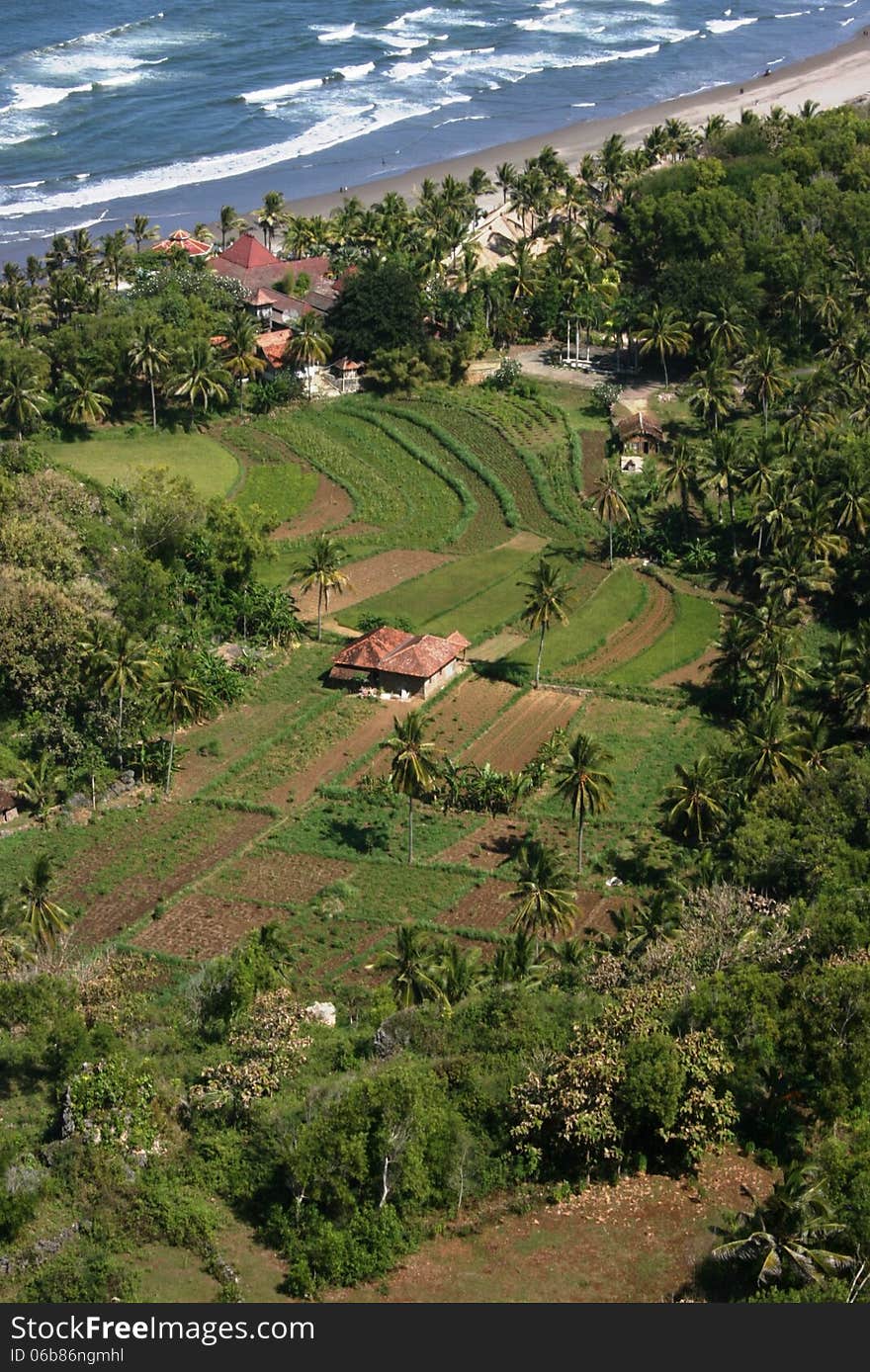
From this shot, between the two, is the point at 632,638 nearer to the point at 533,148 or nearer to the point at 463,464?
the point at 463,464

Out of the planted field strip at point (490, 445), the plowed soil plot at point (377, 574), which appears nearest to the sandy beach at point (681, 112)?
the planted field strip at point (490, 445)

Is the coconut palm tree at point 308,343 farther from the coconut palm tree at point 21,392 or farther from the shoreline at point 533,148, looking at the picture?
the shoreline at point 533,148

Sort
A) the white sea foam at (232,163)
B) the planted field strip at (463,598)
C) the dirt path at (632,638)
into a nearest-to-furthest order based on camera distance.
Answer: the dirt path at (632,638) → the planted field strip at (463,598) → the white sea foam at (232,163)

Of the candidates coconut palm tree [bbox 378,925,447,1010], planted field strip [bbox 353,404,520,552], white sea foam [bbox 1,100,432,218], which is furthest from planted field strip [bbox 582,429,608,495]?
white sea foam [bbox 1,100,432,218]

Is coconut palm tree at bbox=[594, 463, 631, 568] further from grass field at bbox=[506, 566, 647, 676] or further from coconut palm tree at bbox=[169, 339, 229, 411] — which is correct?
coconut palm tree at bbox=[169, 339, 229, 411]

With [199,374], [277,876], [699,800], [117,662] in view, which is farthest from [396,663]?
[199,374]

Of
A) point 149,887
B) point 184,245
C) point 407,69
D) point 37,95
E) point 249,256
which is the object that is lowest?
point 149,887
